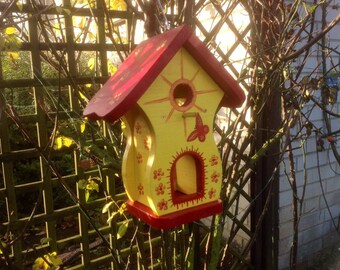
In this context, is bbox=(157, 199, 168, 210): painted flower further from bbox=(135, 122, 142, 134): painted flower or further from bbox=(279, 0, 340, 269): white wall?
bbox=(279, 0, 340, 269): white wall

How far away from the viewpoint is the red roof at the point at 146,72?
3.58ft

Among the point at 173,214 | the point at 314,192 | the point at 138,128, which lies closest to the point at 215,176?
the point at 173,214

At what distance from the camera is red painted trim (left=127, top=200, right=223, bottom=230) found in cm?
124

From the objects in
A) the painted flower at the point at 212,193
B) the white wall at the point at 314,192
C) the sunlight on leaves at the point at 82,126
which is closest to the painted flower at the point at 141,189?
the painted flower at the point at 212,193

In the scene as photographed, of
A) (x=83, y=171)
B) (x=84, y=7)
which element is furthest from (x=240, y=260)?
(x=84, y=7)

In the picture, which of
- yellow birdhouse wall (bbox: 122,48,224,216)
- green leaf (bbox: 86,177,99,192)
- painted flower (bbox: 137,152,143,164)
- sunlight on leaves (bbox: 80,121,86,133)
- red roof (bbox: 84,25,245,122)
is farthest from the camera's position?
green leaf (bbox: 86,177,99,192)

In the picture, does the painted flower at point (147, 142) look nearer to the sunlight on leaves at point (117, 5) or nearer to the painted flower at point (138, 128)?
the painted flower at point (138, 128)

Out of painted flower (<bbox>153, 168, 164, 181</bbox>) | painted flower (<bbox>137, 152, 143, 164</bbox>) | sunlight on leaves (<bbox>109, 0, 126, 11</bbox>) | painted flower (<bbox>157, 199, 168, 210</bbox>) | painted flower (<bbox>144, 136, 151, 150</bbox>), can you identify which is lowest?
painted flower (<bbox>157, 199, 168, 210</bbox>)

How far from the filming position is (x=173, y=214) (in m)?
1.27

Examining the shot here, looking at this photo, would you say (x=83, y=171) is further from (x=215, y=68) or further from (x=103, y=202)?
(x=215, y=68)

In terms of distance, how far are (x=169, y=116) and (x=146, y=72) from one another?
188 mm

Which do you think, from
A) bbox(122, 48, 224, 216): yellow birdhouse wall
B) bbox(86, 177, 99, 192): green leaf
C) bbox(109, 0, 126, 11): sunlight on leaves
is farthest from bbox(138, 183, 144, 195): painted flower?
bbox(109, 0, 126, 11): sunlight on leaves

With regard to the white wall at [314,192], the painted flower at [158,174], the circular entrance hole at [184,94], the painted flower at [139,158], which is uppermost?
the circular entrance hole at [184,94]

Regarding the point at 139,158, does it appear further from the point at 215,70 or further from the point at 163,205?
the point at 215,70
